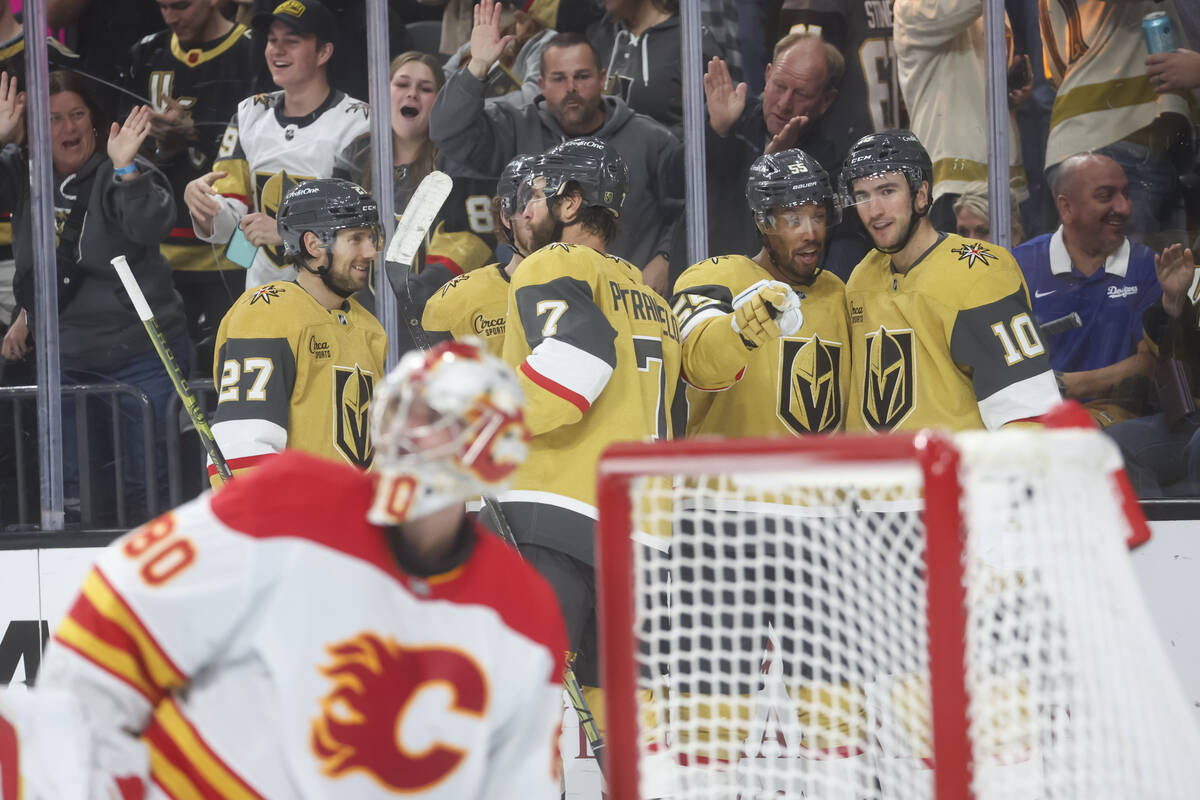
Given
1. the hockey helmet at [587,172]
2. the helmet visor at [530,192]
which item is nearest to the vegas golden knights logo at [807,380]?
the hockey helmet at [587,172]

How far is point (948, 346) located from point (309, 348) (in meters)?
1.50

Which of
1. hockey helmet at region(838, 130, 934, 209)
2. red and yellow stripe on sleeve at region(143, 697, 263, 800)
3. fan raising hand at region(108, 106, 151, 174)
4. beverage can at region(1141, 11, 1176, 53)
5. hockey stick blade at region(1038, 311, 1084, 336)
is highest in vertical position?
beverage can at region(1141, 11, 1176, 53)

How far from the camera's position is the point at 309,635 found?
1562 millimetres

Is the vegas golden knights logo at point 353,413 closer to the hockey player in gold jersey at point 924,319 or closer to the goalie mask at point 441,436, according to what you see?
the hockey player in gold jersey at point 924,319

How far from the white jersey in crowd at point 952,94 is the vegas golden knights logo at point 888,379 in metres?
0.81

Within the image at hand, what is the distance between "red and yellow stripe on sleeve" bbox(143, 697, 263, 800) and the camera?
1.58 meters

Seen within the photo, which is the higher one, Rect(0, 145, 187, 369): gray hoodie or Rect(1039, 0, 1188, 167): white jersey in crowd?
Rect(1039, 0, 1188, 167): white jersey in crowd

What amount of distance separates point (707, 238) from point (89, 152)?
179 cm

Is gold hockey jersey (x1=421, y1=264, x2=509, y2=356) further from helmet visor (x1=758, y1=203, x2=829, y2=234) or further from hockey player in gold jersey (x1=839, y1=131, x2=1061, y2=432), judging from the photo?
hockey player in gold jersey (x1=839, y1=131, x2=1061, y2=432)

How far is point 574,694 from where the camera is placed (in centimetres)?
306

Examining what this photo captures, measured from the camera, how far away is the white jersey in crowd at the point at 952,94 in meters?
3.96

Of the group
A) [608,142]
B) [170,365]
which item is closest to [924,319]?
[608,142]

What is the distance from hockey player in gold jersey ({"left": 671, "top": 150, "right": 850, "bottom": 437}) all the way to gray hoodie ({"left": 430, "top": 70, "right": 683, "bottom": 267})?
0.66m

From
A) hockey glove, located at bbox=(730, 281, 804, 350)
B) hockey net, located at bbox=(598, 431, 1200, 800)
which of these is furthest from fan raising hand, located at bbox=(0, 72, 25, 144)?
hockey net, located at bbox=(598, 431, 1200, 800)
